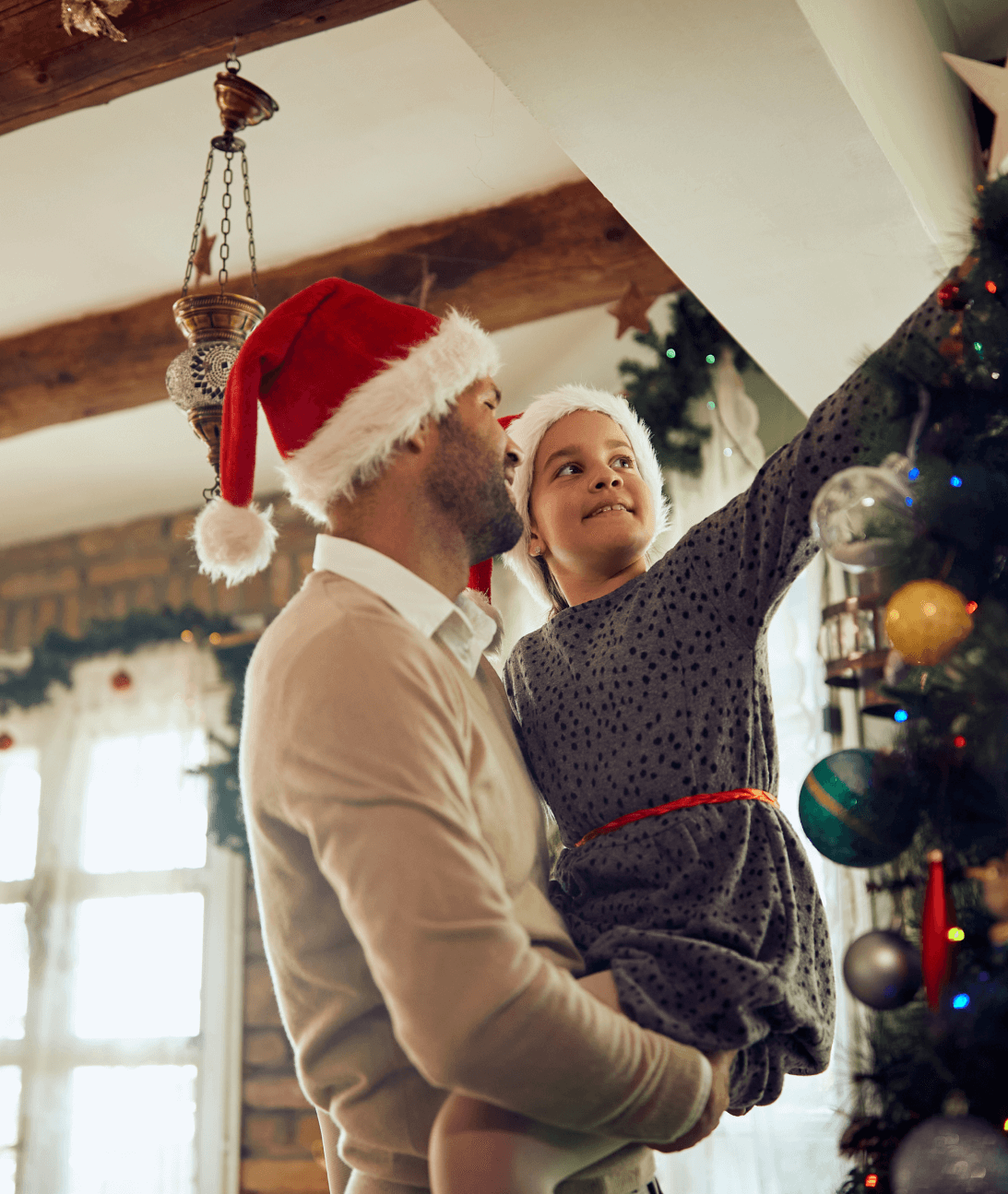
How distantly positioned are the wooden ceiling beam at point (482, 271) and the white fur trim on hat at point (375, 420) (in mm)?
1526

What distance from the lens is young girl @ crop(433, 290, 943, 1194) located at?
101 cm

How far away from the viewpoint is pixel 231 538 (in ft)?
4.07

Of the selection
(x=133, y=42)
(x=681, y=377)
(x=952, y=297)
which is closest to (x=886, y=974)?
(x=952, y=297)

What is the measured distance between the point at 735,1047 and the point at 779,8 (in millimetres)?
1221

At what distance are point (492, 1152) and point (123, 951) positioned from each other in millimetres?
3424

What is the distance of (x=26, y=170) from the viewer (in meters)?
2.48

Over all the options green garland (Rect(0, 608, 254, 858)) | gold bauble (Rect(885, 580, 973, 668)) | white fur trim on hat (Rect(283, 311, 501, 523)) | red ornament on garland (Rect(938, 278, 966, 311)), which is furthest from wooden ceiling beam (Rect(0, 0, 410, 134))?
green garland (Rect(0, 608, 254, 858))

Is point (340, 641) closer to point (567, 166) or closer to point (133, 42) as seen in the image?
point (133, 42)

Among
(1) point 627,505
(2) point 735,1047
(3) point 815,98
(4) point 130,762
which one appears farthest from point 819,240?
(4) point 130,762

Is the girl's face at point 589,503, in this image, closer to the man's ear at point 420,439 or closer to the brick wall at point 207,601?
the man's ear at point 420,439

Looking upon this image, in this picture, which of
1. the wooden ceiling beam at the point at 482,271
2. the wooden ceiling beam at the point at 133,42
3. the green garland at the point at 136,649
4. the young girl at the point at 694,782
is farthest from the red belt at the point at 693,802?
the green garland at the point at 136,649

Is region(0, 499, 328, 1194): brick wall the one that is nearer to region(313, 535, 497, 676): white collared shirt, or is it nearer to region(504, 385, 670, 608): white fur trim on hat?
region(504, 385, 670, 608): white fur trim on hat

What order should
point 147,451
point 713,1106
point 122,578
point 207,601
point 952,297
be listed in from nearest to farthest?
point 952,297 → point 713,1106 → point 147,451 → point 207,601 → point 122,578

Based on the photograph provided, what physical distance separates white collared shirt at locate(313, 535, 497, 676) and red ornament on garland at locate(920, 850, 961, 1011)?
53cm
